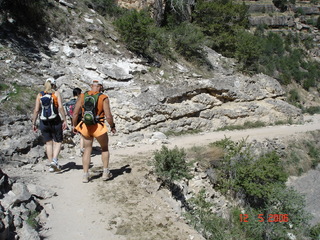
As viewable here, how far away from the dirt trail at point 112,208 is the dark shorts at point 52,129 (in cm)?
66

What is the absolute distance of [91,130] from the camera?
4.54m

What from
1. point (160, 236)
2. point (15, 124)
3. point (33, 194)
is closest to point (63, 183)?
point (33, 194)

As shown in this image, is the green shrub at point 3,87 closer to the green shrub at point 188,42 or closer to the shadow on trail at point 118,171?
the shadow on trail at point 118,171

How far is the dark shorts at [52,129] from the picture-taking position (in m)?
5.10

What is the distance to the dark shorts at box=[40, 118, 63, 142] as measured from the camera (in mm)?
5102

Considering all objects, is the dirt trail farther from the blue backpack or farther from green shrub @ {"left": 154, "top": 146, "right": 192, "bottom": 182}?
the blue backpack

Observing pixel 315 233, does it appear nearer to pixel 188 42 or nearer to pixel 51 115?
pixel 51 115

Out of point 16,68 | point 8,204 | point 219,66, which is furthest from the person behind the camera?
A: point 219,66

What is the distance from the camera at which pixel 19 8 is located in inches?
414

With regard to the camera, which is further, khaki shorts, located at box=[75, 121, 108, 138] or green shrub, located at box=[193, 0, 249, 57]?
green shrub, located at box=[193, 0, 249, 57]

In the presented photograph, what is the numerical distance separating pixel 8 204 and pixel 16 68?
247 inches

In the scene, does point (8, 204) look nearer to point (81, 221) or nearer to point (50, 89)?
point (81, 221)

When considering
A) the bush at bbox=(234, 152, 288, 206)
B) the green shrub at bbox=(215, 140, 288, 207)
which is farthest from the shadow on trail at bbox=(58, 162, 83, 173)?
the bush at bbox=(234, 152, 288, 206)
